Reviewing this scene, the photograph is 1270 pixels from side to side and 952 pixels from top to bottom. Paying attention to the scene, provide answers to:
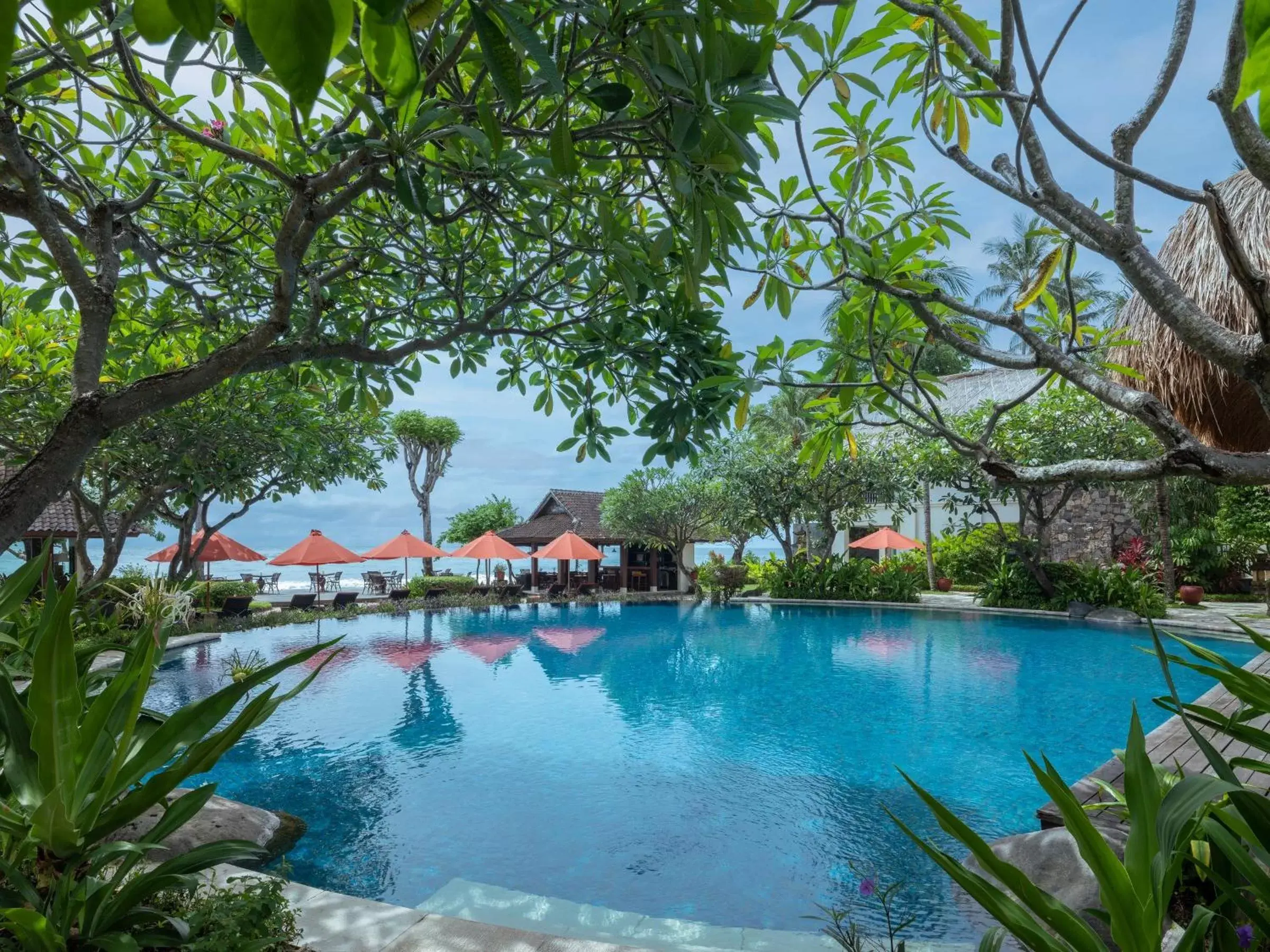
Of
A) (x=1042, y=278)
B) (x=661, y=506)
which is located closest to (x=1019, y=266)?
(x=661, y=506)

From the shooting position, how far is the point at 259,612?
63.8 feet

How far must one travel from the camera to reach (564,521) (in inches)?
1239

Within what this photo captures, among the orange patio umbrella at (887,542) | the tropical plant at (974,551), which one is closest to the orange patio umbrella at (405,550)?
the orange patio umbrella at (887,542)

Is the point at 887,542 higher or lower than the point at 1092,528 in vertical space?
lower

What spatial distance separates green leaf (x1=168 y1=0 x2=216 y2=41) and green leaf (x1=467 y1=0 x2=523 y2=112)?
0.51m

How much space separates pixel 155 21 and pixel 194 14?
0.08 m

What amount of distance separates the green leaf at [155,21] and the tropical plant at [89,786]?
4.77ft

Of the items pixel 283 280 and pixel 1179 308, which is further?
pixel 283 280

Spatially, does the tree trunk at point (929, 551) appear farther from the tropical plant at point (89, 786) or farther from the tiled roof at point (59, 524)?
the tropical plant at point (89, 786)

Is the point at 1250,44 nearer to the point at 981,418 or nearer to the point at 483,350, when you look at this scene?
the point at 483,350

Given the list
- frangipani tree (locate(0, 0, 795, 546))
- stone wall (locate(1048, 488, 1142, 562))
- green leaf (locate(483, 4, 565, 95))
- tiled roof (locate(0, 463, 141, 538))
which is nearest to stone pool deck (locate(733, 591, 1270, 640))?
stone wall (locate(1048, 488, 1142, 562))

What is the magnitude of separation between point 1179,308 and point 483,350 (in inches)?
142

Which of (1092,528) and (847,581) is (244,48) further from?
(1092,528)

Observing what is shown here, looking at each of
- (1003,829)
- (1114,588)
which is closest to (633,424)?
(1003,829)
